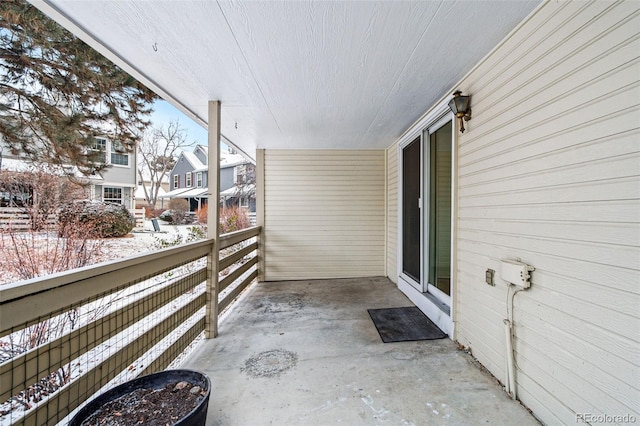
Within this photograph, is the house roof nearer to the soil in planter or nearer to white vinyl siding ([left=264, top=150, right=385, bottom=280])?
white vinyl siding ([left=264, top=150, right=385, bottom=280])

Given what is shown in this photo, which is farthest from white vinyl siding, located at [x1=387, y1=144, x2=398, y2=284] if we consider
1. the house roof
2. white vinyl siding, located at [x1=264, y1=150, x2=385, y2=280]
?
the house roof

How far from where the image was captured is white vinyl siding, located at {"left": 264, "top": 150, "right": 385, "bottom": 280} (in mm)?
4969

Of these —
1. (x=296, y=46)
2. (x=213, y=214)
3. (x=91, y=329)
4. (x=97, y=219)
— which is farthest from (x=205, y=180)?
(x=91, y=329)

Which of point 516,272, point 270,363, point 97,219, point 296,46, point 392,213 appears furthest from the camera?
point 392,213

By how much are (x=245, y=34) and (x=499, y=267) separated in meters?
2.31

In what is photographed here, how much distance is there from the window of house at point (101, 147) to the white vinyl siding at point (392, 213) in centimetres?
409

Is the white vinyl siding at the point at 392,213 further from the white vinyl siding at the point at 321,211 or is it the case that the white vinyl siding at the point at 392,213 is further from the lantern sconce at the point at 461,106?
the lantern sconce at the point at 461,106

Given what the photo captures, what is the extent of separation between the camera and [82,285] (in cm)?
136

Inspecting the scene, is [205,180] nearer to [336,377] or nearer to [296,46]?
[296,46]

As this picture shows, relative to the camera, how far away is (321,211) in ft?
16.4

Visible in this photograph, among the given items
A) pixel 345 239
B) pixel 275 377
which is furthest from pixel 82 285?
pixel 345 239

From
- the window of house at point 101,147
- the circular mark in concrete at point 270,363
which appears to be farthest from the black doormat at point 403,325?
the window of house at point 101,147

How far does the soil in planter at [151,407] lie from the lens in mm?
1307

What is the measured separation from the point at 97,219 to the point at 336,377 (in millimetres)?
3752
